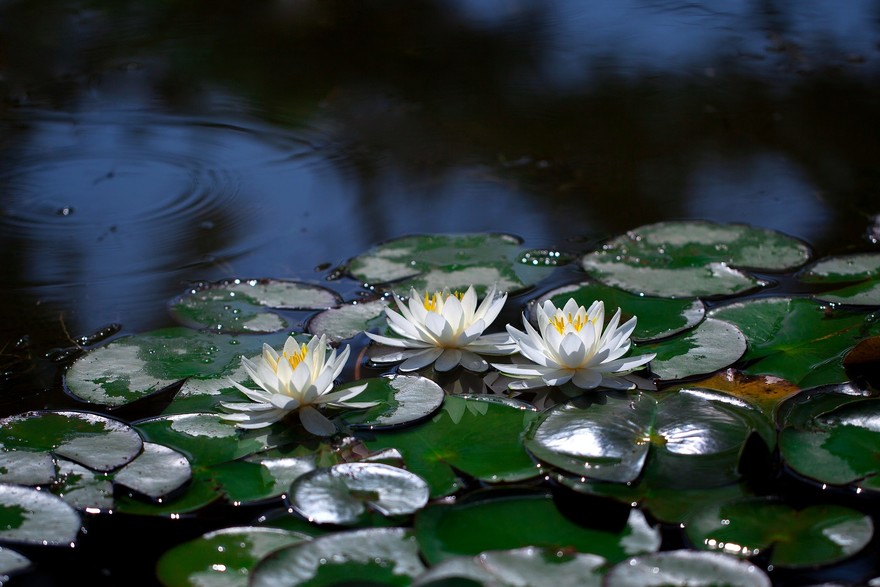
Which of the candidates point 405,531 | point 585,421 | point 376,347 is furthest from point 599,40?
point 405,531

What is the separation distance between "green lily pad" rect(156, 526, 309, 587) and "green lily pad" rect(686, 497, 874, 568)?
62cm

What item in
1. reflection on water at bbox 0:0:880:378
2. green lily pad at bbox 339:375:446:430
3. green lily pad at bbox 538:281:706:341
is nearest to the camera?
green lily pad at bbox 339:375:446:430

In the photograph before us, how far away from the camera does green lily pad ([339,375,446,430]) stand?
1.60 meters

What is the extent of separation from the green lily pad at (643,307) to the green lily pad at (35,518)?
3.65 feet

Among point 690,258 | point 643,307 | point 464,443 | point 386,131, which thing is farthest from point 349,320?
point 386,131

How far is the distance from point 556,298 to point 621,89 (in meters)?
1.92

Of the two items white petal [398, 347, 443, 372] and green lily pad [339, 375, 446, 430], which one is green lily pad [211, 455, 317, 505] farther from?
white petal [398, 347, 443, 372]

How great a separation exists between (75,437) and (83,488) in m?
0.14

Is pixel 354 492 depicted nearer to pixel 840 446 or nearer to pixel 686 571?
pixel 686 571

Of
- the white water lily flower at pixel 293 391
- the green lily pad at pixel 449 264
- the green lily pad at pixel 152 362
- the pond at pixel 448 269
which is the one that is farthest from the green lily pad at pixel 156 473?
the green lily pad at pixel 449 264

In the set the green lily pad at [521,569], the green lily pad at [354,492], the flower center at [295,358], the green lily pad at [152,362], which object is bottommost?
the green lily pad at [152,362]

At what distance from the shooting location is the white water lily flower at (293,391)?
5.13 ft

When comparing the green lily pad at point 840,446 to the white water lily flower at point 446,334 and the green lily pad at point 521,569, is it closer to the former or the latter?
the green lily pad at point 521,569

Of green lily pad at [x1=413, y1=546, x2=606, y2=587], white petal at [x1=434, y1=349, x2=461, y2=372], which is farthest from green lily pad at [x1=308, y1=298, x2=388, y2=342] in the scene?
green lily pad at [x1=413, y1=546, x2=606, y2=587]
